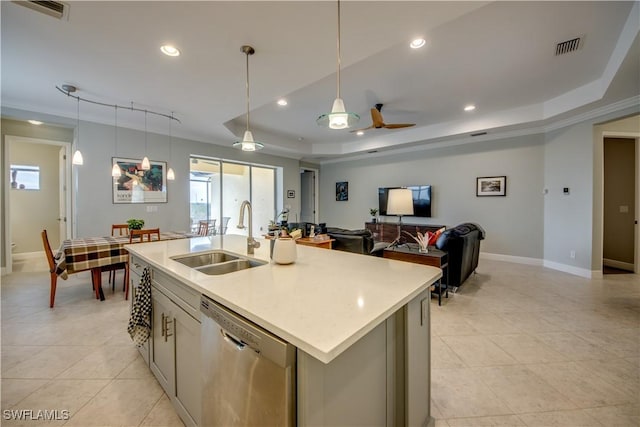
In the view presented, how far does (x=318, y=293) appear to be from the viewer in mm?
1121

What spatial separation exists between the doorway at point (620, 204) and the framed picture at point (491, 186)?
1596 millimetres

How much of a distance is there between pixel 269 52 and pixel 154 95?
2.06 m

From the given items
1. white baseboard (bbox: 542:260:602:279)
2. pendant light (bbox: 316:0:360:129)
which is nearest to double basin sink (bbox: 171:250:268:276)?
pendant light (bbox: 316:0:360:129)

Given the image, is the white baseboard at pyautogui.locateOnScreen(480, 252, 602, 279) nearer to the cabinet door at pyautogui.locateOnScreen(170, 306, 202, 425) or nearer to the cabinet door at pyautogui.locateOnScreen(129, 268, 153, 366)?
the cabinet door at pyautogui.locateOnScreen(170, 306, 202, 425)

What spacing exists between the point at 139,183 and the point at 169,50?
10.7 feet

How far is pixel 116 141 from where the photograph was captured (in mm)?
4539

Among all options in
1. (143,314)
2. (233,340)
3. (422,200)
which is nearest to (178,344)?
(143,314)

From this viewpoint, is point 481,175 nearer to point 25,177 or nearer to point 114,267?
point 114,267

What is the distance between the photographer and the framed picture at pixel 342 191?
794 cm

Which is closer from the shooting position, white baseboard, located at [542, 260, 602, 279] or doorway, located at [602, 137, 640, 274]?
white baseboard, located at [542, 260, 602, 279]

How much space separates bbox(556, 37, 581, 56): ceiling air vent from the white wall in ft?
8.99

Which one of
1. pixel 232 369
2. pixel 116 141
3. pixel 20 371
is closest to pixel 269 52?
pixel 232 369

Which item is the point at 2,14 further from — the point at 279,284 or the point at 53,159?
the point at 53,159

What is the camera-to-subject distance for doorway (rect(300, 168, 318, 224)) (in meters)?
8.72
